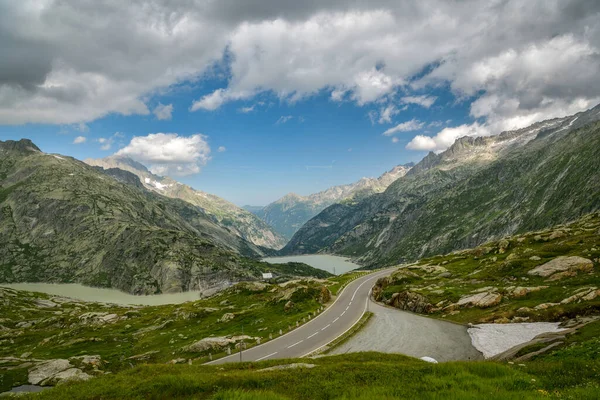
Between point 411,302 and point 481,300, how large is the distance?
40.4 feet

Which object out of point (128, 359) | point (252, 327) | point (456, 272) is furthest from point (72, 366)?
point (456, 272)

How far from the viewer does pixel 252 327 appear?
190 feet

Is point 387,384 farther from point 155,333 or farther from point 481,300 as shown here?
point 155,333

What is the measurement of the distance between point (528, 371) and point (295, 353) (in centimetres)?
2983

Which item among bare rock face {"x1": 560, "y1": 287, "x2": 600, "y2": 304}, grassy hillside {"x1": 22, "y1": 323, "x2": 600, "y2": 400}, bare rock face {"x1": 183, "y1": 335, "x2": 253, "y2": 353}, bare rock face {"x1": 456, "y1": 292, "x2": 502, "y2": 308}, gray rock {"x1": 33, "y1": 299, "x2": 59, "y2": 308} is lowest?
gray rock {"x1": 33, "y1": 299, "x2": 59, "y2": 308}

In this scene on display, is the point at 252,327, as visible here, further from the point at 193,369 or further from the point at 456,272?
the point at 456,272

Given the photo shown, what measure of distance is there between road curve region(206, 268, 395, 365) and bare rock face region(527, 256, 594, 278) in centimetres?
3172

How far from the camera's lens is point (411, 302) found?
59.4 m

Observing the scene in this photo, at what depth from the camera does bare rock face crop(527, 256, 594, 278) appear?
171ft

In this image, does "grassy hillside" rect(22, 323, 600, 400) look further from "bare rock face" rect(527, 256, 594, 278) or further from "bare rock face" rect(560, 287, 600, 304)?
"bare rock face" rect(527, 256, 594, 278)

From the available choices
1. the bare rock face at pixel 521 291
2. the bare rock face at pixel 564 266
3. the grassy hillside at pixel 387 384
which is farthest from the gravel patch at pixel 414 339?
the bare rock face at pixel 564 266

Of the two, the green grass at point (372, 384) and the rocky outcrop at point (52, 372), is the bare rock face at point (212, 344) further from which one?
the green grass at point (372, 384)

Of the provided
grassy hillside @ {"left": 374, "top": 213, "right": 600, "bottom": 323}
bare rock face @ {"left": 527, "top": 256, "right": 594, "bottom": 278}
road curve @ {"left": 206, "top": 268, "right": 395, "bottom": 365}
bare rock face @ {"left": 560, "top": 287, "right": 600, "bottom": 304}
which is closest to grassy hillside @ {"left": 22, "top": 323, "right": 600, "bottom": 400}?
road curve @ {"left": 206, "top": 268, "right": 395, "bottom": 365}

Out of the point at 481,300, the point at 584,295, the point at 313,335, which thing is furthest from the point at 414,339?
the point at 584,295
